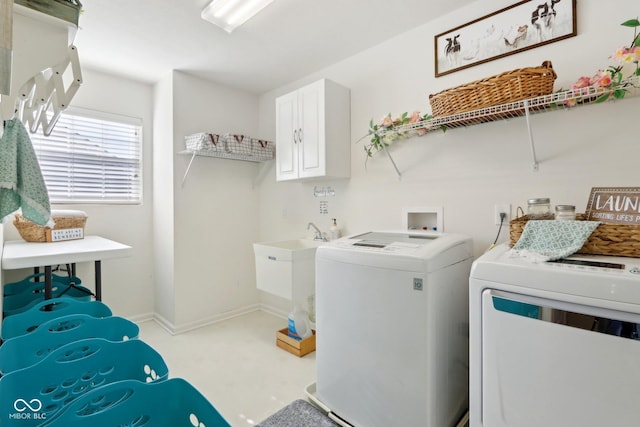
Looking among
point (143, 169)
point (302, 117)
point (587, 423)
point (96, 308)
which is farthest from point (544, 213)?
point (143, 169)

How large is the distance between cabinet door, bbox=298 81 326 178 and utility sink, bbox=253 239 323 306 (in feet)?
2.25

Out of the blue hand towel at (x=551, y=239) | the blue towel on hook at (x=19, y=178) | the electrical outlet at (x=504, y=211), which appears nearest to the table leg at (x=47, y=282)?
the blue towel on hook at (x=19, y=178)

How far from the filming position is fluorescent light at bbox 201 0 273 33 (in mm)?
1982

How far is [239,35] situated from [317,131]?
0.93 m

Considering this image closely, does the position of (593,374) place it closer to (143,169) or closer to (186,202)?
(186,202)

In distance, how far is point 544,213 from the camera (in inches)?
60.8

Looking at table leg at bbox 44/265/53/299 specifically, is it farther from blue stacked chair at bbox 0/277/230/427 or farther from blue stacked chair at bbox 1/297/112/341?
blue stacked chair at bbox 0/277/230/427

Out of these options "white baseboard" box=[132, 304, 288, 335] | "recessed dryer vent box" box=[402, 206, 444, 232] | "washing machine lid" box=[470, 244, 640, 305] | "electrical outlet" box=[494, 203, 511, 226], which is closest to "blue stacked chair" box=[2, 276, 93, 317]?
"white baseboard" box=[132, 304, 288, 335]

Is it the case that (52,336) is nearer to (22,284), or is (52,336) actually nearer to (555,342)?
(22,284)

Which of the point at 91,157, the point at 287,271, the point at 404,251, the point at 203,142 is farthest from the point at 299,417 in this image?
the point at 91,157

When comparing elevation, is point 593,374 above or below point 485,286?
below

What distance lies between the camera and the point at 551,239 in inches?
52.0

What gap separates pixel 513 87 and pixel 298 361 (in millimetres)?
2332

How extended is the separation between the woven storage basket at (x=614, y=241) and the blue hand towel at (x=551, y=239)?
5 centimetres
